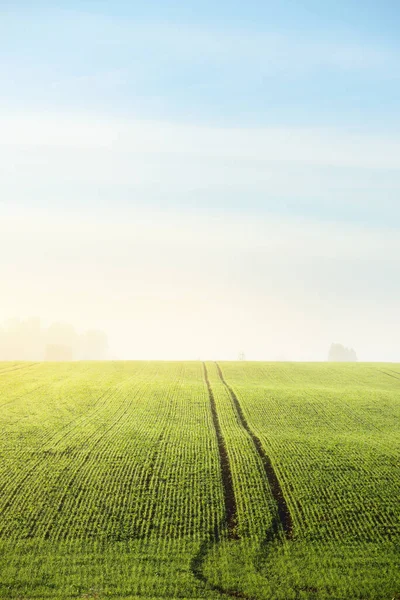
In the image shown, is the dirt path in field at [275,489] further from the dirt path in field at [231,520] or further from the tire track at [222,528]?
the tire track at [222,528]

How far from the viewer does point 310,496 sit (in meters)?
30.1

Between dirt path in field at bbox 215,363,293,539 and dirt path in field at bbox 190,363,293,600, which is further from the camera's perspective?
dirt path in field at bbox 215,363,293,539

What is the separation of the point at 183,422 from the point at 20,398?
18974 mm

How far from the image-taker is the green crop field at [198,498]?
23.3 metres

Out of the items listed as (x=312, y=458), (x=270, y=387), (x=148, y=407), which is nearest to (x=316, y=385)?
(x=270, y=387)

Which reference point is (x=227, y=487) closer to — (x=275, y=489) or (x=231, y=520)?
(x=275, y=489)

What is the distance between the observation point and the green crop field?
2327 centimetres

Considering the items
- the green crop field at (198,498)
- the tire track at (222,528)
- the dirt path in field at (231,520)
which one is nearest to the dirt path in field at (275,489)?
the dirt path in field at (231,520)

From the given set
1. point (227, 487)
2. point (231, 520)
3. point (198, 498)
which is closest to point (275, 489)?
point (227, 487)

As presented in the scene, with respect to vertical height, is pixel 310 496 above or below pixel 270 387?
below

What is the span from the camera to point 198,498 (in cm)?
2961

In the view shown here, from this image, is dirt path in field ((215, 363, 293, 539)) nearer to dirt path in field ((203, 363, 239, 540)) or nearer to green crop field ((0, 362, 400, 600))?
green crop field ((0, 362, 400, 600))

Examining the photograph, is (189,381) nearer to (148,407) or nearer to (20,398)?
(148,407)

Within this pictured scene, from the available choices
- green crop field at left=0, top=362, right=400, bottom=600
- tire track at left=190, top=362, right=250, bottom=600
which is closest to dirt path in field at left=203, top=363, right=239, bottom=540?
tire track at left=190, top=362, right=250, bottom=600
